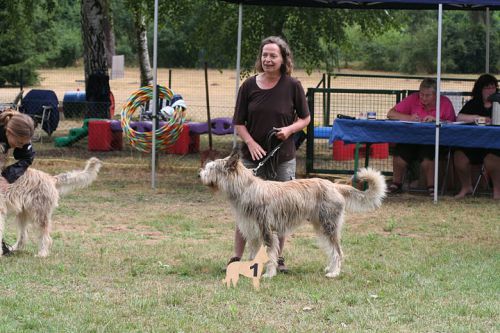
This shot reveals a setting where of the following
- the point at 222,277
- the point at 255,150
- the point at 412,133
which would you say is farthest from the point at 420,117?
the point at 222,277

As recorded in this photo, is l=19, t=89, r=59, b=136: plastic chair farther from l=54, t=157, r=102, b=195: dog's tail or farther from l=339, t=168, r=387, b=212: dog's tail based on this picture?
l=339, t=168, r=387, b=212: dog's tail

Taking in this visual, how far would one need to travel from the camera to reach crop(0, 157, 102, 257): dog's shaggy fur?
25.2 feet

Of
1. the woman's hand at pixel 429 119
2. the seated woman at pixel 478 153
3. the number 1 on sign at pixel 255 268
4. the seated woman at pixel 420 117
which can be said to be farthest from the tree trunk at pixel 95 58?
the number 1 on sign at pixel 255 268

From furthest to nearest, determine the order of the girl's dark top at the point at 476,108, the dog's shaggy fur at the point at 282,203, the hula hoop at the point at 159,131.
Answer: the hula hoop at the point at 159,131 < the girl's dark top at the point at 476,108 < the dog's shaggy fur at the point at 282,203

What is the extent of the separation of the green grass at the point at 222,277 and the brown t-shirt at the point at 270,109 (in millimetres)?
1113

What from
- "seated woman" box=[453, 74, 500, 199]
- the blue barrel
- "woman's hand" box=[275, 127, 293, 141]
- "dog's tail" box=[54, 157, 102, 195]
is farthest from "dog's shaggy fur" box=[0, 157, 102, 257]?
the blue barrel

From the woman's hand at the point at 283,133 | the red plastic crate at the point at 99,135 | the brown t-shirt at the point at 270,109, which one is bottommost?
the red plastic crate at the point at 99,135

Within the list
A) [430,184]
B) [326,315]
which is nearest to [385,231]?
[430,184]

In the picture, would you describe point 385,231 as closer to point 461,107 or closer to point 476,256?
point 476,256

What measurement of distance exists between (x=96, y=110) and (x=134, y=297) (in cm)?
1323

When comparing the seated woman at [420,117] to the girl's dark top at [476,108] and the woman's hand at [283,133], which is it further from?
the woman's hand at [283,133]

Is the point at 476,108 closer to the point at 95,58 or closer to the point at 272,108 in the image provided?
the point at 272,108

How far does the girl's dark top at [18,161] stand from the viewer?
7.74m

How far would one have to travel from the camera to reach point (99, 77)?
1898cm
